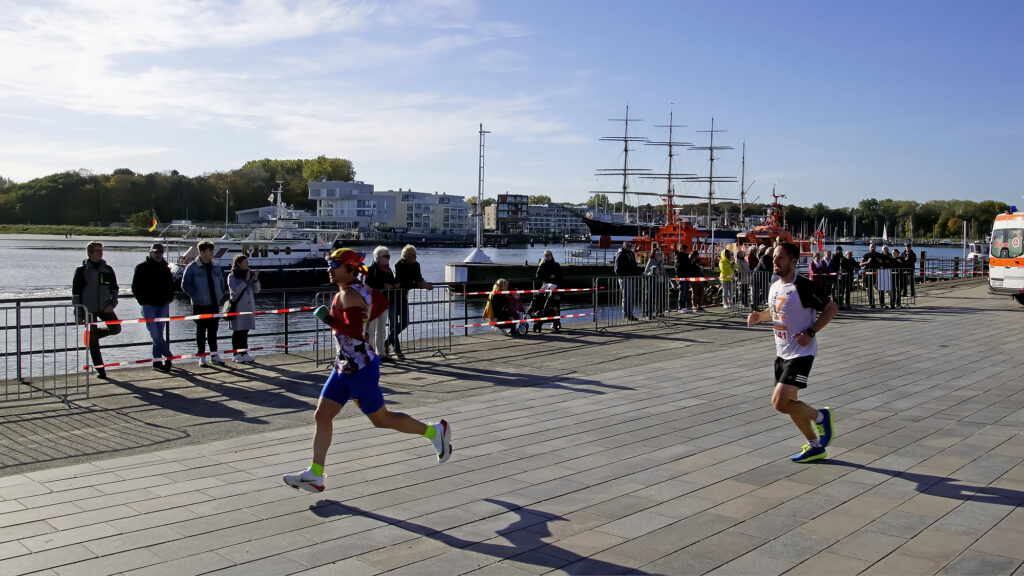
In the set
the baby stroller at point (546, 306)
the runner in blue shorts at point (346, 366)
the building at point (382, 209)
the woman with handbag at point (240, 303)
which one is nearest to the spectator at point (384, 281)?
the woman with handbag at point (240, 303)

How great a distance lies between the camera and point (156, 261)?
10438mm

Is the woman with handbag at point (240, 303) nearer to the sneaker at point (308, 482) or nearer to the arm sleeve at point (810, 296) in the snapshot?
the sneaker at point (308, 482)

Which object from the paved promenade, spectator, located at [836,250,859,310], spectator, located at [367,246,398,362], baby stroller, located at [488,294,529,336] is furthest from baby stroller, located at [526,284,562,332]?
spectator, located at [836,250,859,310]

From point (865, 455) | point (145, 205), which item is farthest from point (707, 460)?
point (145, 205)

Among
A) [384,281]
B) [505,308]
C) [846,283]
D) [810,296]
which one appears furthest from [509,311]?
[846,283]

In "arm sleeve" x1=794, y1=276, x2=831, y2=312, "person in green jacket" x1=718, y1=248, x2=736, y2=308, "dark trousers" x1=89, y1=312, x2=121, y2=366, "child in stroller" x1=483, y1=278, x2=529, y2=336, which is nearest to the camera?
"arm sleeve" x1=794, y1=276, x2=831, y2=312

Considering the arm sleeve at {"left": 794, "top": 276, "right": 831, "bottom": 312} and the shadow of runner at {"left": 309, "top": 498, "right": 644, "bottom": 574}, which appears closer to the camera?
the shadow of runner at {"left": 309, "top": 498, "right": 644, "bottom": 574}

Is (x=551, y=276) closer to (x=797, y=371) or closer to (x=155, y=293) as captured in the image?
(x=155, y=293)

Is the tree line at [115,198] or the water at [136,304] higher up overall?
the tree line at [115,198]

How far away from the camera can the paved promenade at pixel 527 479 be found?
4.36m

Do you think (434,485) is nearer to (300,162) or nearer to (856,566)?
(856,566)

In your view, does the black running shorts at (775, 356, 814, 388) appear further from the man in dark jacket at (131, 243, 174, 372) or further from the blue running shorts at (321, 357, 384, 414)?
the man in dark jacket at (131, 243, 174, 372)

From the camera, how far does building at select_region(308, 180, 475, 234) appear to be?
143 m

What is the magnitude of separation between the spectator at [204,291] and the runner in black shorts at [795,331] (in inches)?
299
